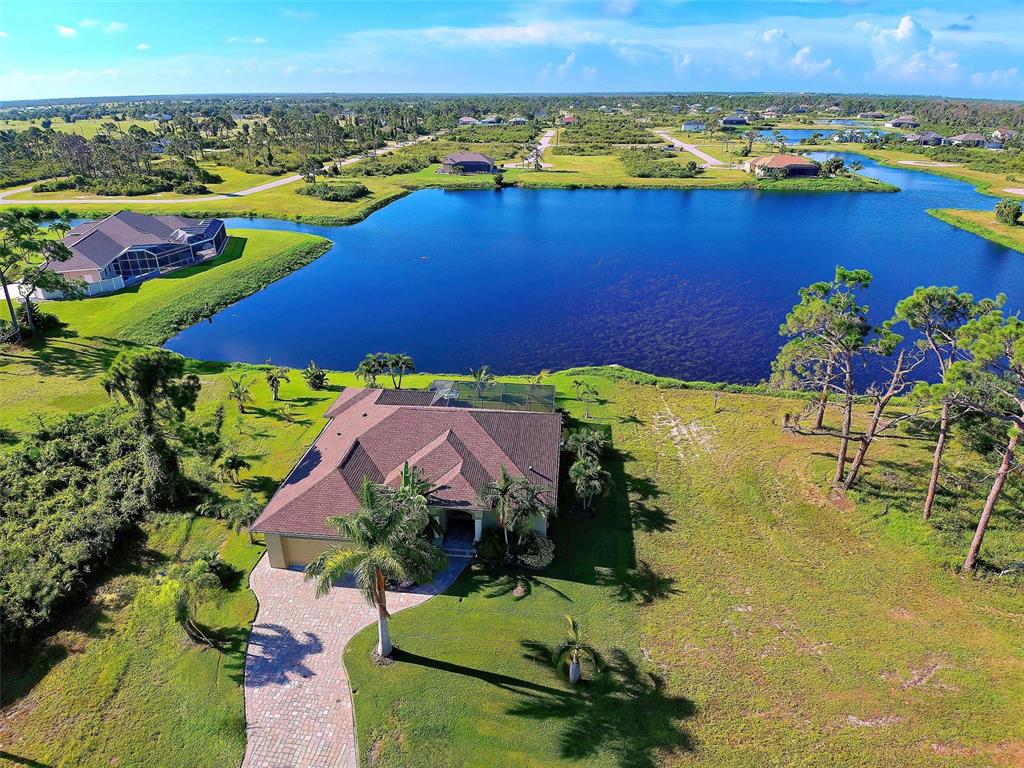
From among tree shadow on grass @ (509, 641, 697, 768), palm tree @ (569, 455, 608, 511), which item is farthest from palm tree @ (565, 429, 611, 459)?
tree shadow on grass @ (509, 641, 697, 768)

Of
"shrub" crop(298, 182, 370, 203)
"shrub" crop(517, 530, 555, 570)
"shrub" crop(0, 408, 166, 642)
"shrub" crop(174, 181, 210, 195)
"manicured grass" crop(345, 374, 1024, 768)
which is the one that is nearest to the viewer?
"manicured grass" crop(345, 374, 1024, 768)

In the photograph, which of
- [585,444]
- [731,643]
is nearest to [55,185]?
[585,444]

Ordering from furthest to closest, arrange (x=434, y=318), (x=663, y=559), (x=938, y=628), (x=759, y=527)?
(x=434, y=318) → (x=759, y=527) → (x=663, y=559) → (x=938, y=628)

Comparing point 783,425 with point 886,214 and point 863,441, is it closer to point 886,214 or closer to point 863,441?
point 863,441

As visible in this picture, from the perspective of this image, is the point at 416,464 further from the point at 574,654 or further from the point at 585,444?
the point at 574,654

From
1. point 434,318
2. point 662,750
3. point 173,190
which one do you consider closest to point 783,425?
A: point 662,750

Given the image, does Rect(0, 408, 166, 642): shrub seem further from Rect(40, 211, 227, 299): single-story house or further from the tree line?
the tree line
